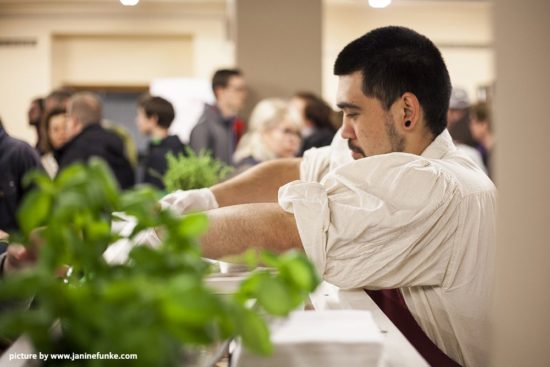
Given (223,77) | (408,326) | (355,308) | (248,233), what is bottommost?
(408,326)

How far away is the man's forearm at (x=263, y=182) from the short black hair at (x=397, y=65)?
0.59 m

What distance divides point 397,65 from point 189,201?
59 centimetres

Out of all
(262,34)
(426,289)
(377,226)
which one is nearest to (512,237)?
(377,226)

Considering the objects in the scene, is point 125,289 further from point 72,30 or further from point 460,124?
point 72,30

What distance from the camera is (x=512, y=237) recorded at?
1.02 meters

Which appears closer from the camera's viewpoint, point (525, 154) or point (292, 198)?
point (525, 154)

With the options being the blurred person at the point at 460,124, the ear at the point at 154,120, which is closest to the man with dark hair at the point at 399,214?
the ear at the point at 154,120

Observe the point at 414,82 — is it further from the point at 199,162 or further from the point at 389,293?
the point at 199,162

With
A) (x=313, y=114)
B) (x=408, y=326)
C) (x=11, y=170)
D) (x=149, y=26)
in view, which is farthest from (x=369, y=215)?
(x=149, y=26)

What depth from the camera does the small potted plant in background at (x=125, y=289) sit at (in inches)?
21.8

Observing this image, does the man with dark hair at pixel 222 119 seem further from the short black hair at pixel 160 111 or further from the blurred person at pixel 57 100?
the blurred person at pixel 57 100

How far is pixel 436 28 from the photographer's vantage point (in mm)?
10297

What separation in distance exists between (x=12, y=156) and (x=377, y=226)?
2.14 m

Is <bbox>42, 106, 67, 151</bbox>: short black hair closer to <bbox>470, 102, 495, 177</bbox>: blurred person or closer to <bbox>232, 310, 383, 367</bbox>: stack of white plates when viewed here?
<bbox>470, 102, 495, 177</bbox>: blurred person
